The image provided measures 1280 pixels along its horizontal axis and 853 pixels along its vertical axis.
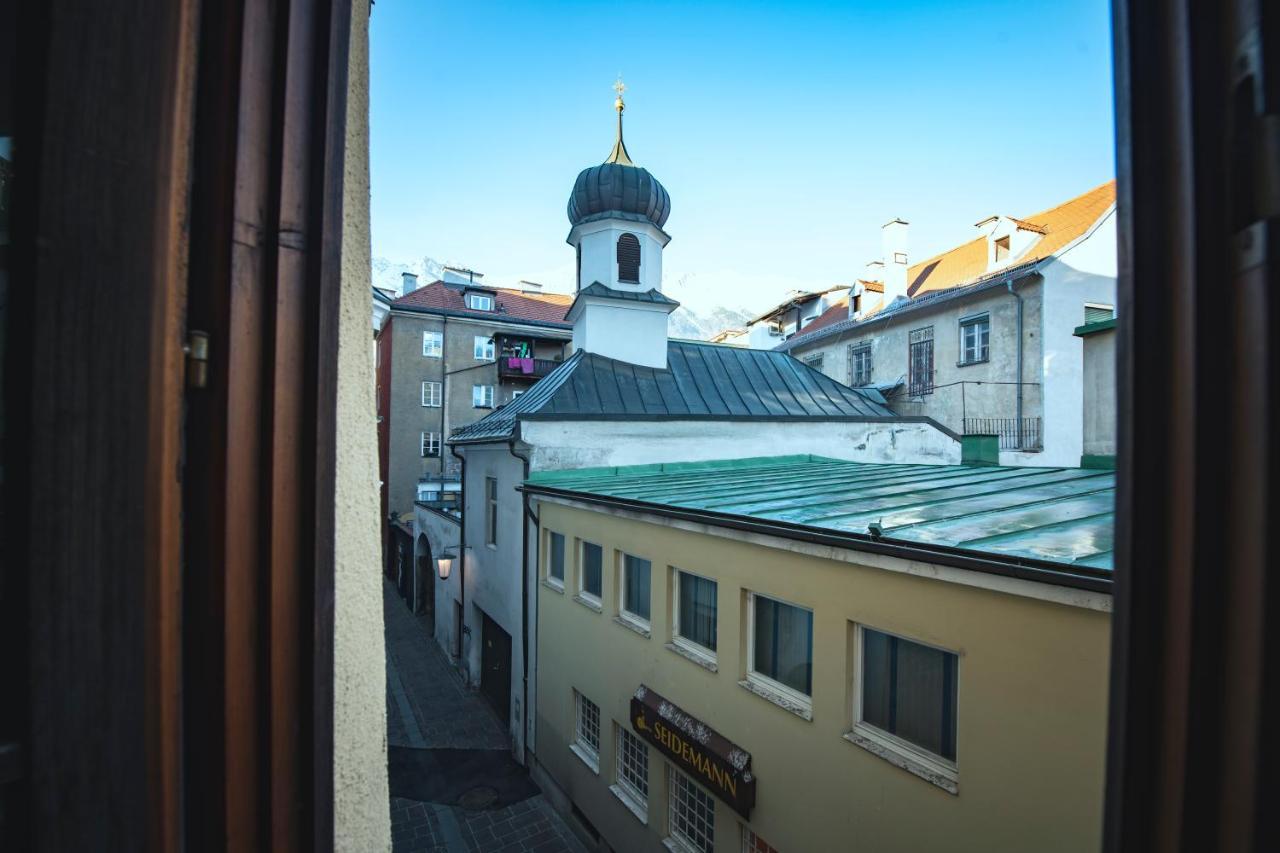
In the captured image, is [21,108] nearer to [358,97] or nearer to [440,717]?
[358,97]

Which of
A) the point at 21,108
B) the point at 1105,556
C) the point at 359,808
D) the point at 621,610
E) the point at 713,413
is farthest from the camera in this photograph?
the point at 713,413

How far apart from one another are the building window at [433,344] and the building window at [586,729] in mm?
23479

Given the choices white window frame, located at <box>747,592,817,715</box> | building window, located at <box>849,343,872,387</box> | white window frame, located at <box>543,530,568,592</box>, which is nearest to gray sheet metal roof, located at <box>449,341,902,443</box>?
white window frame, located at <box>543,530,568,592</box>

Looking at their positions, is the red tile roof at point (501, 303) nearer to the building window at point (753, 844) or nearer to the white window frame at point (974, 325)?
the white window frame at point (974, 325)

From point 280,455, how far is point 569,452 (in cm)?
Answer: 1194

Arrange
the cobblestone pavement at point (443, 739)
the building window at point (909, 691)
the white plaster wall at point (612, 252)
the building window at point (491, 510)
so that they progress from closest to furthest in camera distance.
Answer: the building window at point (909, 691) → the cobblestone pavement at point (443, 739) → the building window at point (491, 510) → the white plaster wall at point (612, 252)

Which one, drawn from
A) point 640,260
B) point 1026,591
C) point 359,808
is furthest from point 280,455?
point 640,260

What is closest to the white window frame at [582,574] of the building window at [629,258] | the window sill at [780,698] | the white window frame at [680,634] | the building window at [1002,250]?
the white window frame at [680,634]

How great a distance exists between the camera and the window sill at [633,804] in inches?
322

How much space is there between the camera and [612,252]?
56.6 ft

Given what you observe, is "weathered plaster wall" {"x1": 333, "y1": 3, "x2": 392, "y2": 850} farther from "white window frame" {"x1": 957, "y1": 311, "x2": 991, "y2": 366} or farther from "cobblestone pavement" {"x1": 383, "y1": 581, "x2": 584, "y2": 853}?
"white window frame" {"x1": 957, "y1": 311, "x2": 991, "y2": 366}

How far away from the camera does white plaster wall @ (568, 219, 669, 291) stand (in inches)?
680

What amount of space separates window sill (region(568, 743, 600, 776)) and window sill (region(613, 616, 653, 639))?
2.38m

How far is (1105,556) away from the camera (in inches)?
161
